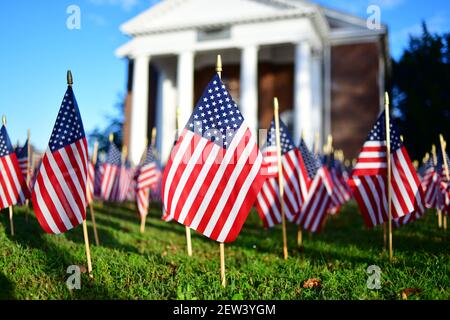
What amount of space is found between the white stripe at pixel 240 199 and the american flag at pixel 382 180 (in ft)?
8.02

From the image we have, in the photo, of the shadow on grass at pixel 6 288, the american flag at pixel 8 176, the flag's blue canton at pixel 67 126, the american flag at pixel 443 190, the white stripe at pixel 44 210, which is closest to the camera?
the shadow on grass at pixel 6 288

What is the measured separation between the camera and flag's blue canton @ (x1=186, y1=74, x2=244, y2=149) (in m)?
5.06

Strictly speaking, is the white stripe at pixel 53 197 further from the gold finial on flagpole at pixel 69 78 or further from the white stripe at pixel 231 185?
the white stripe at pixel 231 185

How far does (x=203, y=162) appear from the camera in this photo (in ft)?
16.4

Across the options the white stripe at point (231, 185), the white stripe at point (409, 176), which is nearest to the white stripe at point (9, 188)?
the white stripe at point (231, 185)

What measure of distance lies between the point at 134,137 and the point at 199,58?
7413mm

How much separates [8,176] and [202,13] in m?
20.8

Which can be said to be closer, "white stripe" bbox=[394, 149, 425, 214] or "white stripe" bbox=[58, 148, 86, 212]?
"white stripe" bbox=[58, 148, 86, 212]

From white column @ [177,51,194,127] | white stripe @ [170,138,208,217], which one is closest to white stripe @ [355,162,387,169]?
white stripe @ [170,138,208,217]

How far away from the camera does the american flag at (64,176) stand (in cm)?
525

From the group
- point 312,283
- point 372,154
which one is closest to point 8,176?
point 312,283

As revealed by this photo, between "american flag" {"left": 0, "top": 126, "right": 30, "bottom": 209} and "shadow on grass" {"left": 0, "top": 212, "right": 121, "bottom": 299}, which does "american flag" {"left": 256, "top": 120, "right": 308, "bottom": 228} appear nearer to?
"shadow on grass" {"left": 0, "top": 212, "right": 121, "bottom": 299}
